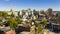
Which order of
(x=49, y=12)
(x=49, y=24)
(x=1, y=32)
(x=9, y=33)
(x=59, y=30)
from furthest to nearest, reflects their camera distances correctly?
1. (x=49, y=12)
2. (x=49, y=24)
3. (x=59, y=30)
4. (x=9, y=33)
5. (x=1, y=32)

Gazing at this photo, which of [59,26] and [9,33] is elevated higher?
[9,33]

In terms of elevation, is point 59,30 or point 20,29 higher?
point 20,29

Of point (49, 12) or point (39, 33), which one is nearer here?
point (39, 33)

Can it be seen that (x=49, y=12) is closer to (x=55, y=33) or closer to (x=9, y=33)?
(x=55, y=33)

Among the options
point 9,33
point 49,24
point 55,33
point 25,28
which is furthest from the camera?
point 49,24

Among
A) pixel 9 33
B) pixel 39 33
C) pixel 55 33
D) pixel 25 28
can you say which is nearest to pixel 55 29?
pixel 55 33

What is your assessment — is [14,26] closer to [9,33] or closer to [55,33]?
[9,33]

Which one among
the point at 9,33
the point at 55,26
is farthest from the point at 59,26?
the point at 9,33

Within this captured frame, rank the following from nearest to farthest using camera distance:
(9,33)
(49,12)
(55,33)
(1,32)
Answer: (1,32)
(9,33)
(55,33)
(49,12)

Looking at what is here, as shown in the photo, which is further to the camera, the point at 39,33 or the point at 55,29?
the point at 55,29
